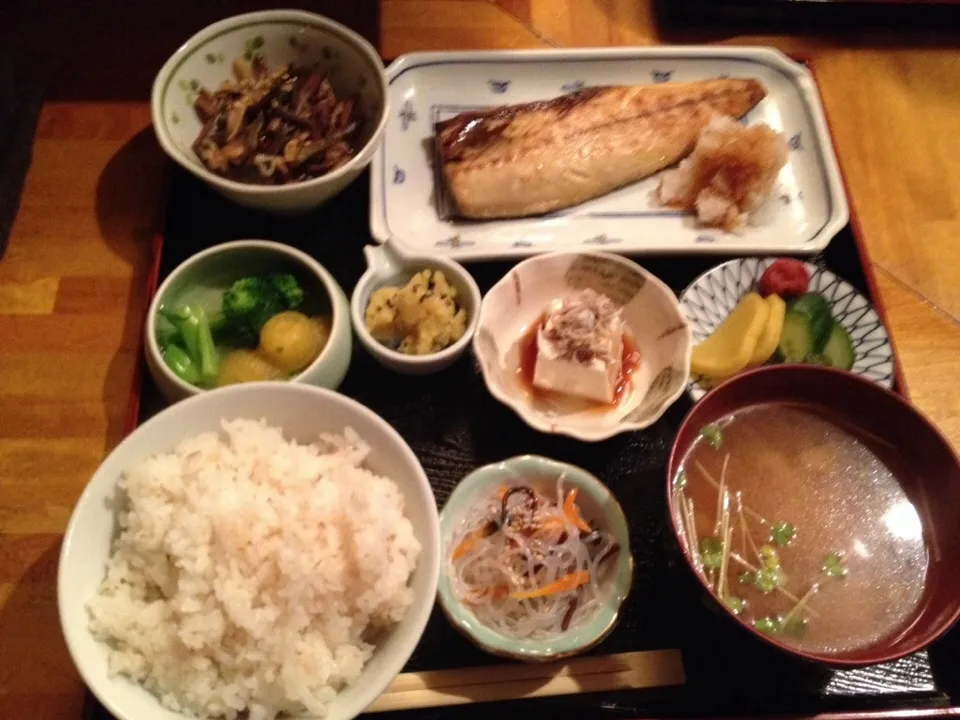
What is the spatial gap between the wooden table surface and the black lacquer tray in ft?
0.54

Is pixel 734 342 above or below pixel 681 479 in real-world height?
above

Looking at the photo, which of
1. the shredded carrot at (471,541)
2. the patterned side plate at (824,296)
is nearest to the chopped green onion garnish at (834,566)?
the patterned side plate at (824,296)

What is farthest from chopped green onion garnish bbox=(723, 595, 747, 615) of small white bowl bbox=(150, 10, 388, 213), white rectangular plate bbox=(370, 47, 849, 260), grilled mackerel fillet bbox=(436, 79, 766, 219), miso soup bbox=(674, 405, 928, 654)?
small white bowl bbox=(150, 10, 388, 213)

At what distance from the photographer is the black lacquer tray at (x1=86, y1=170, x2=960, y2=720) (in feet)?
4.71

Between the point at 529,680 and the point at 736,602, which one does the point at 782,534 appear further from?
the point at 529,680

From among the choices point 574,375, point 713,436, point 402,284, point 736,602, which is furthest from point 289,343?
point 736,602

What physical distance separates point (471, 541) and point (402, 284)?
0.64 meters

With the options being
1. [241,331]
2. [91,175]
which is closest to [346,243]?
[241,331]

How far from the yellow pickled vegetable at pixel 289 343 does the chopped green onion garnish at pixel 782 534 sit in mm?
1020

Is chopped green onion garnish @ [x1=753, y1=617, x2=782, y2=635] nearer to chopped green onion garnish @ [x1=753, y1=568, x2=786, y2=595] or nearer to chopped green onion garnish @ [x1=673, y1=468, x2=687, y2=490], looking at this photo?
chopped green onion garnish @ [x1=753, y1=568, x2=786, y2=595]

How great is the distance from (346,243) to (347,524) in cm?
84

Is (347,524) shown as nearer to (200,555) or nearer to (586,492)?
(200,555)

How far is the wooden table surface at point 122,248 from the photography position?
1.63 meters

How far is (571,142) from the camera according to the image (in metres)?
2.02
